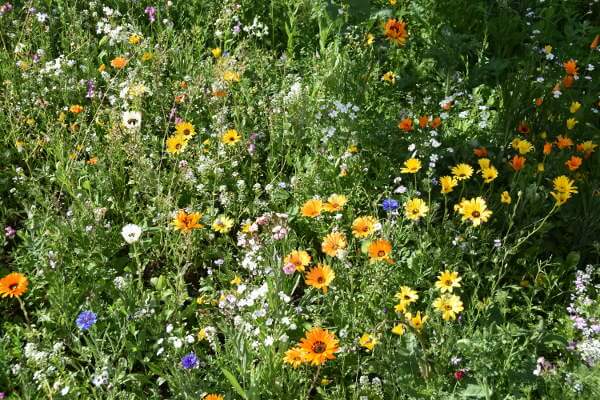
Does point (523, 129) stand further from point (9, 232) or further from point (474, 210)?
point (9, 232)

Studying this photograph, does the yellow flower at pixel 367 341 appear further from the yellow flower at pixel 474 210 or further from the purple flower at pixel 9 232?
the purple flower at pixel 9 232

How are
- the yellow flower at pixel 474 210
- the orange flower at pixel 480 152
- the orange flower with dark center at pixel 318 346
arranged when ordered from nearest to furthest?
the orange flower with dark center at pixel 318 346 → the yellow flower at pixel 474 210 → the orange flower at pixel 480 152

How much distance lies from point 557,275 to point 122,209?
196 cm

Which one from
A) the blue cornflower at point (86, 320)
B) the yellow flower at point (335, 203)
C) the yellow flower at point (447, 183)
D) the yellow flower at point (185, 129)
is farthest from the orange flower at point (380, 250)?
the yellow flower at point (185, 129)

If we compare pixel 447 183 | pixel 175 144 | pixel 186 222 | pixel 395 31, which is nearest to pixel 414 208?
pixel 447 183

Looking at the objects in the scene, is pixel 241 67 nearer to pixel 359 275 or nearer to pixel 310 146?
pixel 310 146

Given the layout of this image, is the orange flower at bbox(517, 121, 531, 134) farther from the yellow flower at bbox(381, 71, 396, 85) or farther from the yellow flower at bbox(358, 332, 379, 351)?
the yellow flower at bbox(358, 332, 379, 351)

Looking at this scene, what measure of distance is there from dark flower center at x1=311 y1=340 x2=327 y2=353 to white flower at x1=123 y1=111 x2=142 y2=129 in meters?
1.50

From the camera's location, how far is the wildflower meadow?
7.28 feet

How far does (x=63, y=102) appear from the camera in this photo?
3727 millimetres

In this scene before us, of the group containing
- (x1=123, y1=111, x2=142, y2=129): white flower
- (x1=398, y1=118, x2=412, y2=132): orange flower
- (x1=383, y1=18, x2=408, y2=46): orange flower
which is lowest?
(x1=398, y1=118, x2=412, y2=132): orange flower

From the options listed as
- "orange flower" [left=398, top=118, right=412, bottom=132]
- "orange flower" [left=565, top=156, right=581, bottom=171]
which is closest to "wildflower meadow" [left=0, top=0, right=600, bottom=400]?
"orange flower" [left=398, top=118, right=412, bottom=132]

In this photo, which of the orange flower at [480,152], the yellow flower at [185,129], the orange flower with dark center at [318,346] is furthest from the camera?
the yellow flower at [185,129]

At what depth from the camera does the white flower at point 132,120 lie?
120 inches
